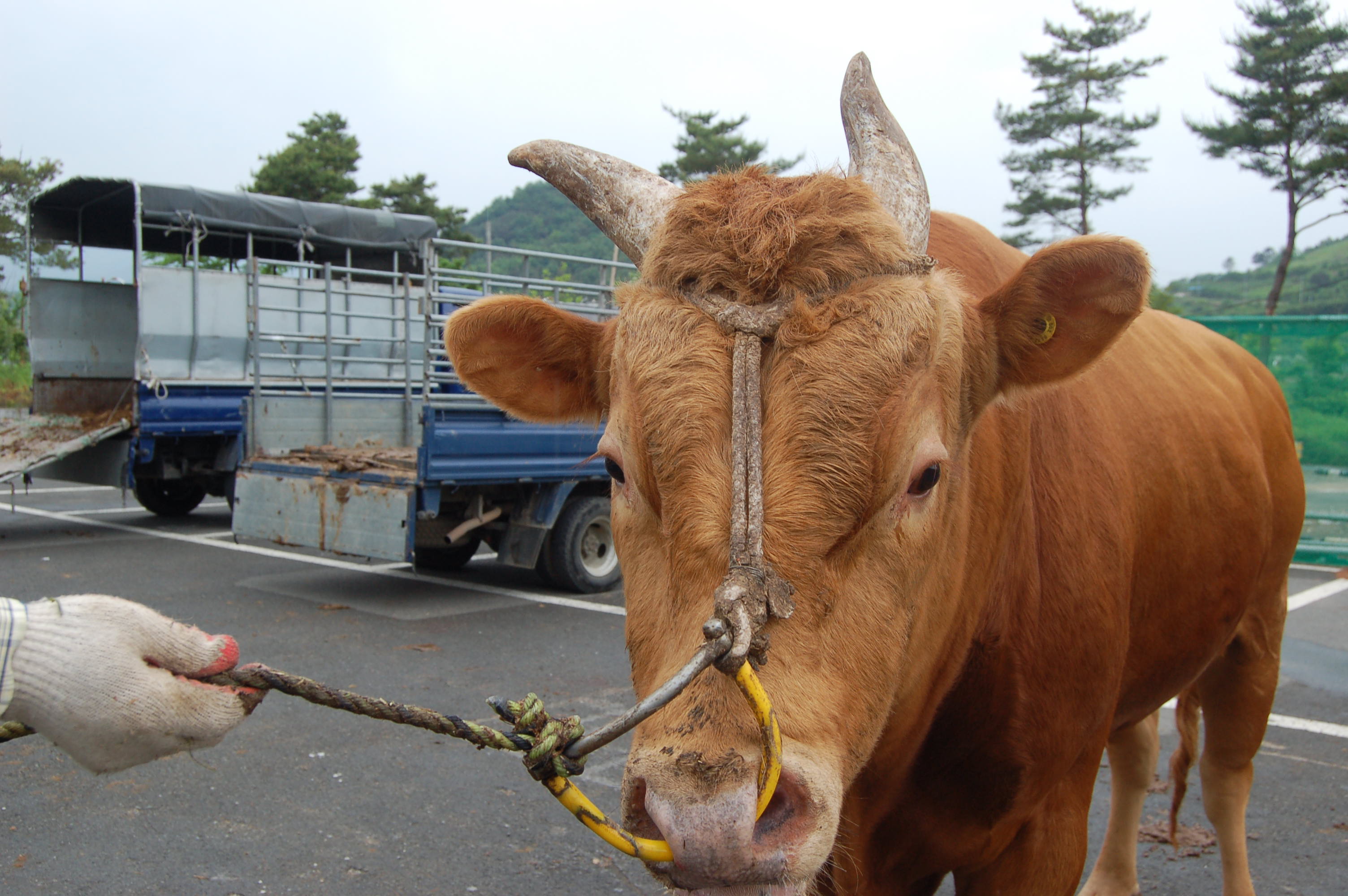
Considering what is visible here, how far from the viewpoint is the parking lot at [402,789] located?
3742 mm

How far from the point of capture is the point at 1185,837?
4.39 m

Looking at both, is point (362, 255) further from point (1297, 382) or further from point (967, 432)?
point (967, 432)

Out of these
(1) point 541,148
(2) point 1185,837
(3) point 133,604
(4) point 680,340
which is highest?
(1) point 541,148

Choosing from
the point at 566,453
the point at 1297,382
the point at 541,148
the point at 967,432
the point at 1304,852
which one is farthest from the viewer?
the point at 1297,382

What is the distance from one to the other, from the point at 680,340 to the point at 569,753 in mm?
758

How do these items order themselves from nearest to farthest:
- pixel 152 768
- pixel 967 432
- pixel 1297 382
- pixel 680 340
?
1. pixel 680 340
2. pixel 967 432
3. pixel 152 768
4. pixel 1297 382

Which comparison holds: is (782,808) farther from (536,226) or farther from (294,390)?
(536,226)

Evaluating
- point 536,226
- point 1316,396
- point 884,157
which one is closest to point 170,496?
point 884,157

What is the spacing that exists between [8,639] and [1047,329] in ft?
6.61

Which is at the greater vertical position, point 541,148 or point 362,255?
point 362,255

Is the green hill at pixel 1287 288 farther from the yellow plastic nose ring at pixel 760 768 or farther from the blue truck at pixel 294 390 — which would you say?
the yellow plastic nose ring at pixel 760 768

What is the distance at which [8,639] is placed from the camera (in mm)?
1532

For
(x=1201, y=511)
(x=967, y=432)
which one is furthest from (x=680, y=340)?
(x=1201, y=511)

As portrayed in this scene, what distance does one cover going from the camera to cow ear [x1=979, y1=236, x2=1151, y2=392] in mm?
2107
